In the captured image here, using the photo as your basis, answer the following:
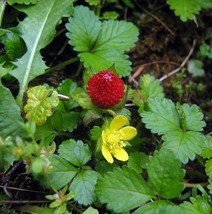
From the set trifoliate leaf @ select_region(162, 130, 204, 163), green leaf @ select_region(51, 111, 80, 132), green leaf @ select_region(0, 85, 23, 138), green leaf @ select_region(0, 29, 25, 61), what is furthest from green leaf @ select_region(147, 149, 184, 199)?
green leaf @ select_region(0, 29, 25, 61)

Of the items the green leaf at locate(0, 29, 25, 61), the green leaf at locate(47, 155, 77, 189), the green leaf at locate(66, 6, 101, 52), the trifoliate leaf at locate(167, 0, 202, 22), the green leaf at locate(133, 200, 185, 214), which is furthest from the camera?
the trifoliate leaf at locate(167, 0, 202, 22)

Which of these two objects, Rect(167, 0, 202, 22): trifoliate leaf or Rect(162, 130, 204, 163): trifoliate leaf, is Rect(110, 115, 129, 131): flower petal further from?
Rect(167, 0, 202, 22): trifoliate leaf

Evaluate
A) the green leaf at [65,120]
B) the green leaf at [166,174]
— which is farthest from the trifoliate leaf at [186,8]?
the green leaf at [166,174]

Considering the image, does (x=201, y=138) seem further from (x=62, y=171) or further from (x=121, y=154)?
(x=62, y=171)

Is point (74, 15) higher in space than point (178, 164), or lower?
higher

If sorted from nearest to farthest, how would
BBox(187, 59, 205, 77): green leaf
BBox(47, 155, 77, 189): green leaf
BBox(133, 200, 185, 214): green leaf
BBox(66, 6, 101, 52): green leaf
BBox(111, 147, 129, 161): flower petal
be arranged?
BBox(133, 200, 185, 214): green leaf → BBox(47, 155, 77, 189): green leaf → BBox(111, 147, 129, 161): flower petal → BBox(66, 6, 101, 52): green leaf → BBox(187, 59, 205, 77): green leaf

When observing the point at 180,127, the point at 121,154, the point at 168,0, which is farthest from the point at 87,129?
the point at 168,0
